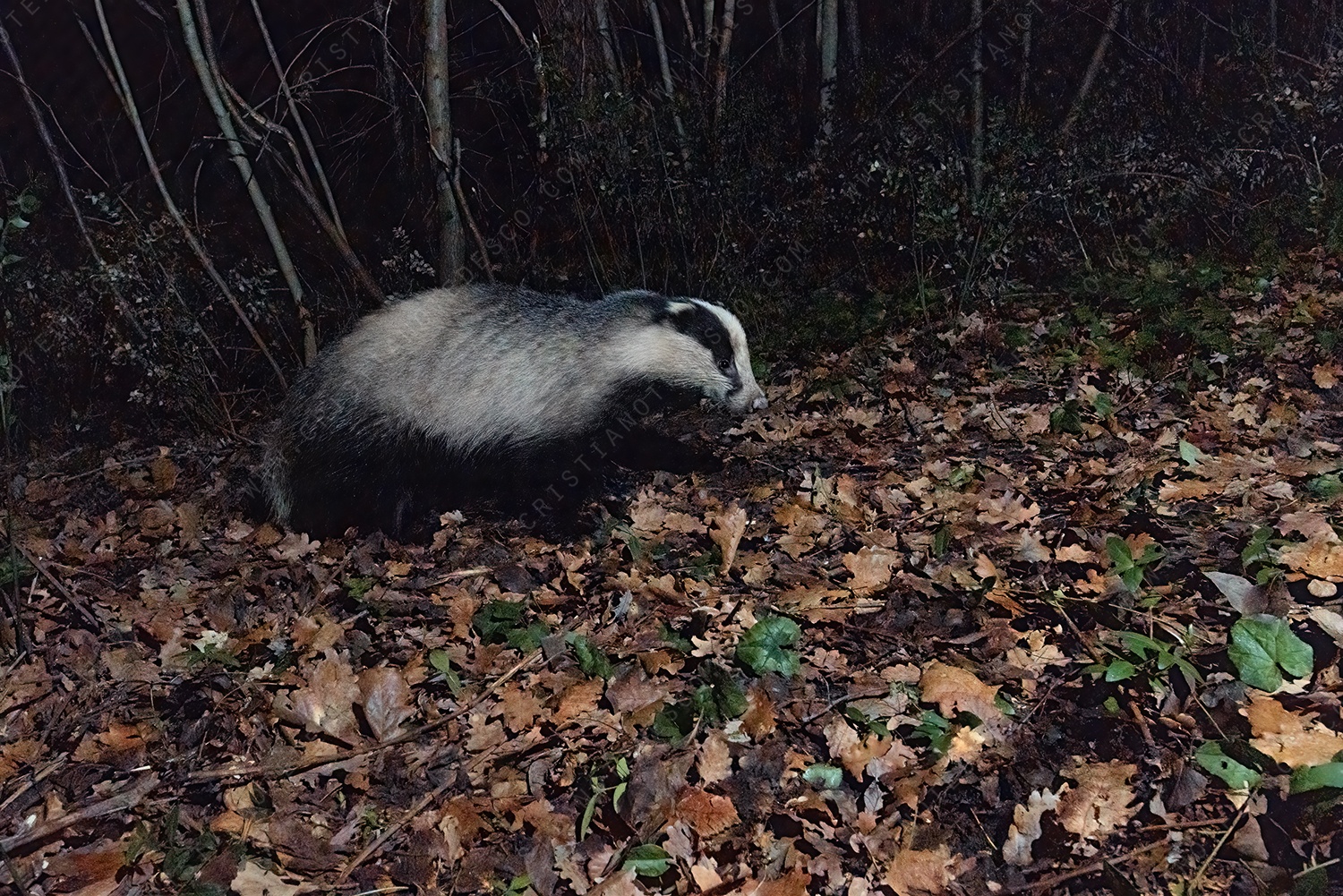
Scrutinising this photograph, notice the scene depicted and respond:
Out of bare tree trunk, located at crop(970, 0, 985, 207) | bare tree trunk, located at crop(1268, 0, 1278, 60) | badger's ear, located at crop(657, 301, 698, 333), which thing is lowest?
badger's ear, located at crop(657, 301, 698, 333)

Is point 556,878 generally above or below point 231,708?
above

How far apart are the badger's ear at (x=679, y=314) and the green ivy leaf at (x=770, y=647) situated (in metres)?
1.90

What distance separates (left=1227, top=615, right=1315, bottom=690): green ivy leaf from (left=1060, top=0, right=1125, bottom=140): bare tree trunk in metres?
5.70

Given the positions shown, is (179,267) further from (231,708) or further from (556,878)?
(556,878)

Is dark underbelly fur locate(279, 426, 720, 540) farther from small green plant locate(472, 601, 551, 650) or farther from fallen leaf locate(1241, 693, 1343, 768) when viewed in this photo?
fallen leaf locate(1241, 693, 1343, 768)

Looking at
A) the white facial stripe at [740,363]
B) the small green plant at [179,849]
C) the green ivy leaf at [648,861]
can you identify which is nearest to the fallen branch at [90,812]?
the small green plant at [179,849]

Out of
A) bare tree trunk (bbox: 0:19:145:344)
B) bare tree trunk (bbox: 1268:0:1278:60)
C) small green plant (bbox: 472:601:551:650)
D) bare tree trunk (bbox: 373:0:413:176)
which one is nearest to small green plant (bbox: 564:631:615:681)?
small green plant (bbox: 472:601:551:650)

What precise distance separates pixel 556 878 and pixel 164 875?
1.04 meters

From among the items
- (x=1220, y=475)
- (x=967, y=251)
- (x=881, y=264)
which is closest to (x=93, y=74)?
(x=881, y=264)

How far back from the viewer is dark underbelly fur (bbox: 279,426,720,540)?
14.3ft

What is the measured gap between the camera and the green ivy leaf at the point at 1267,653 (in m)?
2.27

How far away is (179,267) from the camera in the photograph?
19.6 feet

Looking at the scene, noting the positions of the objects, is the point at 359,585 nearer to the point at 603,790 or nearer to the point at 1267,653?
the point at 603,790

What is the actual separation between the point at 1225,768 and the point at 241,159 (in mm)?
5973
